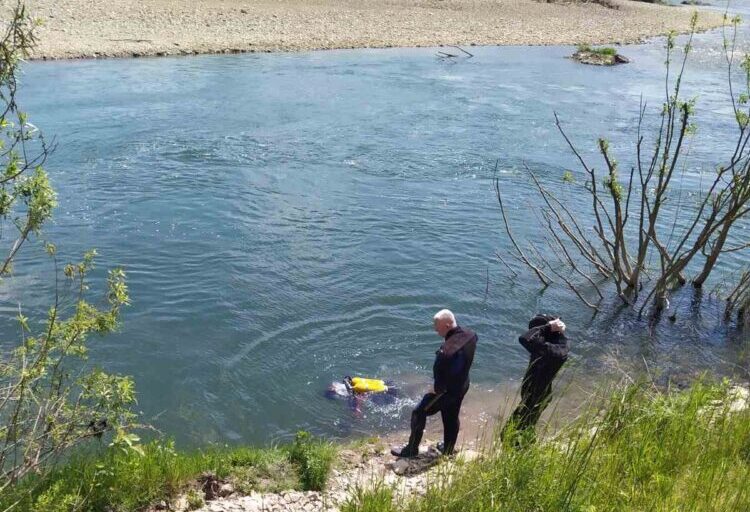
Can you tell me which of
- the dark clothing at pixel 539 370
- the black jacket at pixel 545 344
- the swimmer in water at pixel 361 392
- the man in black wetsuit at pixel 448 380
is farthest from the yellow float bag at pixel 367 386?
the black jacket at pixel 545 344

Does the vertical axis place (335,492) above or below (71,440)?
below

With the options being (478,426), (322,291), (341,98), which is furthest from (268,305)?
(341,98)

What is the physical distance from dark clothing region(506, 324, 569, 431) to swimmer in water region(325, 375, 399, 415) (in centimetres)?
251

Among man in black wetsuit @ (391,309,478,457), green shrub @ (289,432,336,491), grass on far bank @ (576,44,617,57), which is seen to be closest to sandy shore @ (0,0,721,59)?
grass on far bank @ (576,44,617,57)

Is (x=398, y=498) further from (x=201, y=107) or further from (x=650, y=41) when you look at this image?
(x=650, y=41)

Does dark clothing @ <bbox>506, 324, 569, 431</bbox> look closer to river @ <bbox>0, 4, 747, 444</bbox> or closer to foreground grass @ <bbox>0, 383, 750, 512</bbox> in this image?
foreground grass @ <bbox>0, 383, 750, 512</bbox>

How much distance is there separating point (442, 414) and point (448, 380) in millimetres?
577

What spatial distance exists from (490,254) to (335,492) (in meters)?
9.25

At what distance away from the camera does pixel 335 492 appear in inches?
308

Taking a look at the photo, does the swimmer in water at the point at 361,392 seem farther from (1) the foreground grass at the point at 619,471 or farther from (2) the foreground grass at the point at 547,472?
(1) the foreground grass at the point at 619,471

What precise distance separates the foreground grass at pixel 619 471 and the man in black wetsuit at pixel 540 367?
3.10ft

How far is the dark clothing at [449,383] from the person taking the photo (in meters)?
8.41

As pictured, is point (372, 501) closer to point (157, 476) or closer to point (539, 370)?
point (157, 476)

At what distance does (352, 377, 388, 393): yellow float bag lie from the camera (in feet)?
34.8
